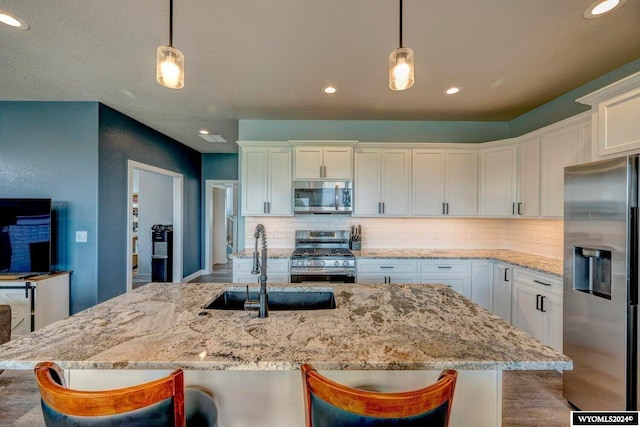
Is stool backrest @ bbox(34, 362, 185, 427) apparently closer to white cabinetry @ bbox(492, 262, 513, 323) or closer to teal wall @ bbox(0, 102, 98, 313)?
teal wall @ bbox(0, 102, 98, 313)

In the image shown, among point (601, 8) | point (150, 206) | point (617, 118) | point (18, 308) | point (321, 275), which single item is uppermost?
point (601, 8)

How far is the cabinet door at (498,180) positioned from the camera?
3537 millimetres

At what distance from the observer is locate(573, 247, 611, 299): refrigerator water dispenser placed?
1939 mm

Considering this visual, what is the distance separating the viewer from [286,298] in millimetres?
1848

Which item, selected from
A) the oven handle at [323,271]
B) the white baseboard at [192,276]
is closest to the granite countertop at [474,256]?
the oven handle at [323,271]

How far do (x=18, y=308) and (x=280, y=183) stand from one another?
3.16 m

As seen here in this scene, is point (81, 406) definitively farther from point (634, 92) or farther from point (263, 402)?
point (634, 92)

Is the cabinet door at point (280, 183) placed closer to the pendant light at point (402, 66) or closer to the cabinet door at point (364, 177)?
the cabinet door at point (364, 177)

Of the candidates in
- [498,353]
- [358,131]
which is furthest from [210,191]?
[498,353]

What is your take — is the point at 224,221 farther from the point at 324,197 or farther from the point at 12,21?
the point at 12,21

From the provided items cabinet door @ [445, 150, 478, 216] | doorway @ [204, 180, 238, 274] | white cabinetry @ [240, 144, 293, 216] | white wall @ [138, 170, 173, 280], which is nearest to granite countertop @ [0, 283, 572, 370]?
white cabinetry @ [240, 144, 293, 216]

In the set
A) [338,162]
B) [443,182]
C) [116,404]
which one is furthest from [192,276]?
[116,404]

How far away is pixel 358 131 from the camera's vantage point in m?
4.17

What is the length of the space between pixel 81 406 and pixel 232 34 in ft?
7.64
